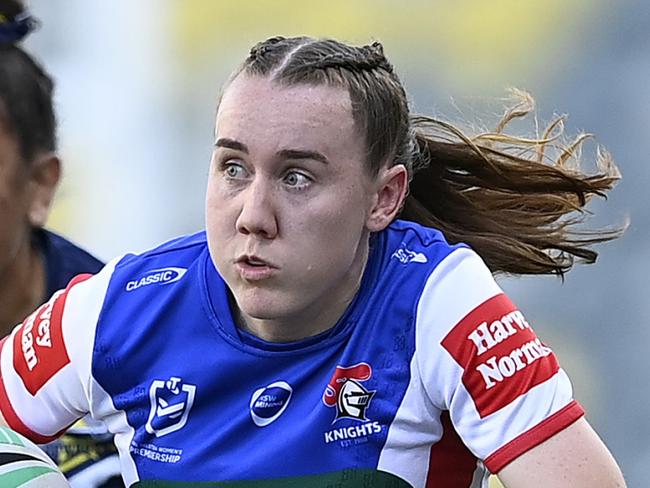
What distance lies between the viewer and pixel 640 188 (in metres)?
4.33

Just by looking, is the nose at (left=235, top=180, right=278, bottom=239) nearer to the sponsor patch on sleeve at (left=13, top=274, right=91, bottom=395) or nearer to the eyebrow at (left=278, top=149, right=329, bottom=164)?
the eyebrow at (left=278, top=149, right=329, bottom=164)

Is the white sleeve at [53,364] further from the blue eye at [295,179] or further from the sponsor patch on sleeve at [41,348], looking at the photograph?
the blue eye at [295,179]

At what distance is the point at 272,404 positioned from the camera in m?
2.12

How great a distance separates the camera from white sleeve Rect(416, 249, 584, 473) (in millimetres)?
1940

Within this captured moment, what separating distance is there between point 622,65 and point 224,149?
2637 millimetres

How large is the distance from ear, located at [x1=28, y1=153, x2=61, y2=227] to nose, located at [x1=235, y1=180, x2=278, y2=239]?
1.19 metres

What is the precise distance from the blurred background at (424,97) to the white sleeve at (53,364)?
6.48 ft

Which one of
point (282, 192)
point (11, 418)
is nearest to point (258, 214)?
point (282, 192)

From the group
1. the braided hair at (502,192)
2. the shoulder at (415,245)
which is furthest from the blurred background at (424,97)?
the shoulder at (415,245)

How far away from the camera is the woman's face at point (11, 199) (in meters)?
2.96

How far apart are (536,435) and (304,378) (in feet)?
Result: 1.23

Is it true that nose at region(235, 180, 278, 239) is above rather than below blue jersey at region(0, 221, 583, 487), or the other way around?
above

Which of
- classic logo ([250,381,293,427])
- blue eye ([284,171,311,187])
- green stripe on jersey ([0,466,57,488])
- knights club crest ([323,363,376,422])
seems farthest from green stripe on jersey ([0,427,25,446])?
blue eye ([284,171,311,187])

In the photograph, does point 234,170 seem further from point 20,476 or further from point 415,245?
point 20,476
